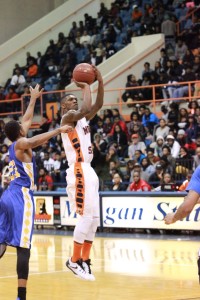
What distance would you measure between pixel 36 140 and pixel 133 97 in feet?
57.0

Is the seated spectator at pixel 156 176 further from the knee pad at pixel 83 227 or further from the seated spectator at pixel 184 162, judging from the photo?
the knee pad at pixel 83 227

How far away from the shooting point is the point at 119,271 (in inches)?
487

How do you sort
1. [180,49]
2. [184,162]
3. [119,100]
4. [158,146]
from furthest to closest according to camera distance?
[180,49]
[119,100]
[158,146]
[184,162]

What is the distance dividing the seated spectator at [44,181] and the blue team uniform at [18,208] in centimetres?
1321

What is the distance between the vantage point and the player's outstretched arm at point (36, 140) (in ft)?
29.0

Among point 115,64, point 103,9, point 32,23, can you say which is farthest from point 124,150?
point 32,23

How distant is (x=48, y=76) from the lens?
30.9 m

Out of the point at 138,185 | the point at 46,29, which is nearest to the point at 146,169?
the point at 138,185

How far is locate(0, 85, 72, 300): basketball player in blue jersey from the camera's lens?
29.5 ft

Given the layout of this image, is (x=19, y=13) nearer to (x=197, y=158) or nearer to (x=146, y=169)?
(x=146, y=169)

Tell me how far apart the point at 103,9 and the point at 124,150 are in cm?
999

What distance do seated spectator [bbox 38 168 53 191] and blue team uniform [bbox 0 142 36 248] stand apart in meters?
13.2

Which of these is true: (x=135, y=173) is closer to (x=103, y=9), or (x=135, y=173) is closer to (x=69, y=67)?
(x=69, y=67)

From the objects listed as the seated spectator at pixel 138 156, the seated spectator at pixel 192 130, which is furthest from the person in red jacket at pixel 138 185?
the seated spectator at pixel 192 130
